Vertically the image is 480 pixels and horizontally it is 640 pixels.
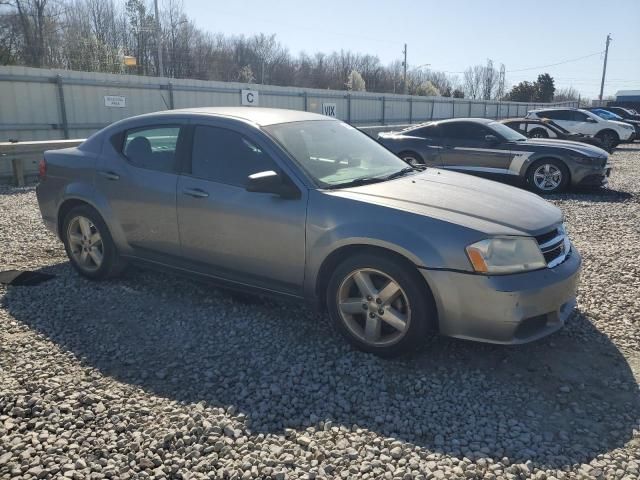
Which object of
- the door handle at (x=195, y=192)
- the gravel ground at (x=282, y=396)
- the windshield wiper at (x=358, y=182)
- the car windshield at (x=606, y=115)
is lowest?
the gravel ground at (x=282, y=396)

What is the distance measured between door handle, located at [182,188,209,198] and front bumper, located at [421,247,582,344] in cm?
187

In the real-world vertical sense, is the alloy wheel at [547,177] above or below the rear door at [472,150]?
below

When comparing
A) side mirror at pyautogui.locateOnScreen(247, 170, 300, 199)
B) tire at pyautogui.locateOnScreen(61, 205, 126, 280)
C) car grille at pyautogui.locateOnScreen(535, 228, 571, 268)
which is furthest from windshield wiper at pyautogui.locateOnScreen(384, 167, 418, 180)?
tire at pyautogui.locateOnScreen(61, 205, 126, 280)

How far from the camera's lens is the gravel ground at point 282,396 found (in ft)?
8.71


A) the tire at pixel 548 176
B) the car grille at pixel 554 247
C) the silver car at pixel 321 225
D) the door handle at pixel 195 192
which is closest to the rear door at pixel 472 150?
the tire at pixel 548 176

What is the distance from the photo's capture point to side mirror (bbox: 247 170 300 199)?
376 centimetres

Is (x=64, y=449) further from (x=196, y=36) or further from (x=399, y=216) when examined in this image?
(x=196, y=36)

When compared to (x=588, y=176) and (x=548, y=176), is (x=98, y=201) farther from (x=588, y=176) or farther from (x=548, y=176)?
(x=588, y=176)

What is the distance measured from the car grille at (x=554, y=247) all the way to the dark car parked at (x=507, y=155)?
22.1 ft

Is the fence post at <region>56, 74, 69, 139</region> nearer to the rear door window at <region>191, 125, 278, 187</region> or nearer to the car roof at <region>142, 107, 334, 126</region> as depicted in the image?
the car roof at <region>142, 107, 334, 126</region>

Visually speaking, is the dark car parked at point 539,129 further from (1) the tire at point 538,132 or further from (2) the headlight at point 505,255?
(2) the headlight at point 505,255

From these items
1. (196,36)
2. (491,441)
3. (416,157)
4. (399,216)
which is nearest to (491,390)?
(491,441)

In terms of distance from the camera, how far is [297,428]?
294cm

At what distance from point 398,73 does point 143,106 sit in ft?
245
